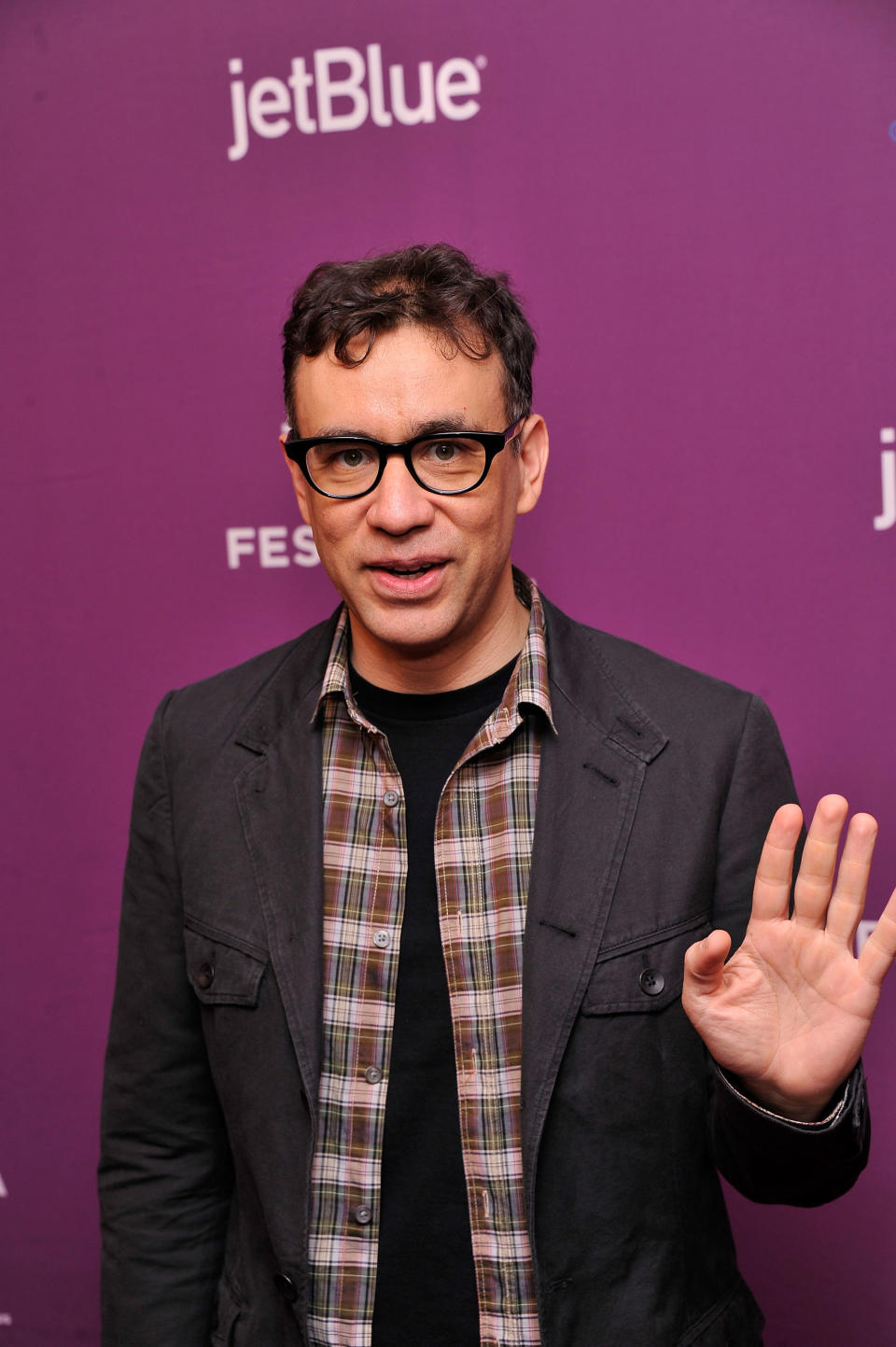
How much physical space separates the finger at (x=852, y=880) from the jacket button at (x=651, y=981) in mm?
246

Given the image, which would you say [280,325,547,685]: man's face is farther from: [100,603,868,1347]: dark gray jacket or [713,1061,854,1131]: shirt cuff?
[713,1061,854,1131]: shirt cuff

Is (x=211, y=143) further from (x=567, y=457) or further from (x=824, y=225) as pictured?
(x=824, y=225)

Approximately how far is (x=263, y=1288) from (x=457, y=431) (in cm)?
106

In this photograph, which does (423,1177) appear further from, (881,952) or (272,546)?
(272,546)

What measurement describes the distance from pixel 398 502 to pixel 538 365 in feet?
2.33

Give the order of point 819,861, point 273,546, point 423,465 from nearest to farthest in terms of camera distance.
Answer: point 819,861 → point 423,465 → point 273,546

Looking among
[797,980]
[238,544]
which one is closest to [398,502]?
[797,980]

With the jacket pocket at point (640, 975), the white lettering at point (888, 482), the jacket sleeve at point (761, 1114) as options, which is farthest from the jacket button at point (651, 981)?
the white lettering at point (888, 482)

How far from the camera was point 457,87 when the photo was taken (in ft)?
6.70

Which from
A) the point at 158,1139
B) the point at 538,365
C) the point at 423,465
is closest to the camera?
the point at 423,465

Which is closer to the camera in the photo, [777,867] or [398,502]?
[777,867]

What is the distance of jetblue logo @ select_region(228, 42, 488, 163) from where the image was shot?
6.72 feet

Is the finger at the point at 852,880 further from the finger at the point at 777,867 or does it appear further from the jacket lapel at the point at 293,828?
the jacket lapel at the point at 293,828

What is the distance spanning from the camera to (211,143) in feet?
7.02
